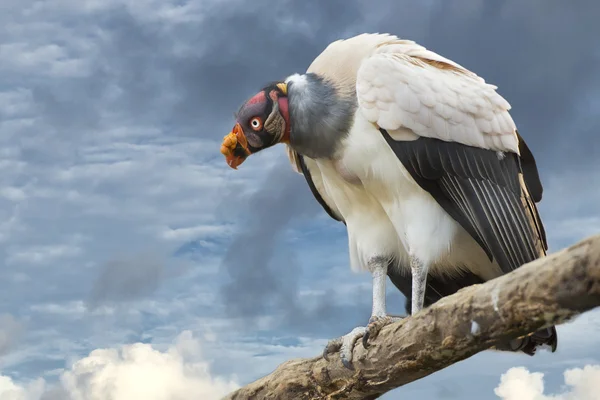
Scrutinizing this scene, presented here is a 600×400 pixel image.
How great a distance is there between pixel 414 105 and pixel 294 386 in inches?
76.9

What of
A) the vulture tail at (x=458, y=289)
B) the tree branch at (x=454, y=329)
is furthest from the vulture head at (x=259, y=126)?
the tree branch at (x=454, y=329)

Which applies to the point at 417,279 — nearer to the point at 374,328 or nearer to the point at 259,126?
the point at 374,328

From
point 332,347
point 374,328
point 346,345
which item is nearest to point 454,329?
point 374,328

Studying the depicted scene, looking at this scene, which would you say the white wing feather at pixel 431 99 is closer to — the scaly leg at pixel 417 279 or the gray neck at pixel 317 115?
the gray neck at pixel 317 115

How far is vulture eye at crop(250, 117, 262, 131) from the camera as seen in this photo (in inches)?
212

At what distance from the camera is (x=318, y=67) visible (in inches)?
216

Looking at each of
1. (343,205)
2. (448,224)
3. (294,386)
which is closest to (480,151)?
(448,224)

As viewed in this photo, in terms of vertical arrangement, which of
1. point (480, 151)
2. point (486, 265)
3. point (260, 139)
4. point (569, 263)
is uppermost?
point (260, 139)

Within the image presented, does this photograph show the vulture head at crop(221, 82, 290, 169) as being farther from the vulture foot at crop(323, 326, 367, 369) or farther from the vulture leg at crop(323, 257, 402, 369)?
the vulture foot at crop(323, 326, 367, 369)

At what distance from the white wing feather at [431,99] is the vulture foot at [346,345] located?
4.12 feet

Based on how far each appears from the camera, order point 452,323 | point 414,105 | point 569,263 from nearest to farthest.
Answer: point 569,263 → point 452,323 → point 414,105

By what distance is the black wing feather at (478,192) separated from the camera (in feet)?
16.5

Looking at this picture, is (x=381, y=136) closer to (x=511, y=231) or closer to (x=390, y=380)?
(x=511, y=231)

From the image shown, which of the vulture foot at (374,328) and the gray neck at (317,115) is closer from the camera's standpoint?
the vulture foot at (374,328)
